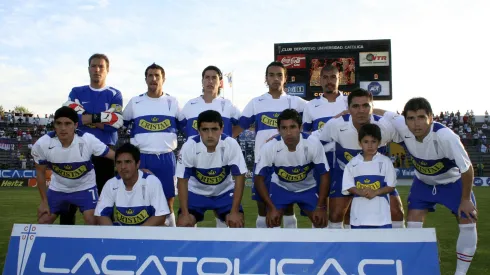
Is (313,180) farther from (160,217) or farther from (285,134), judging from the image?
(160,217)

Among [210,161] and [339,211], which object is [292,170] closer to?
[339,211]

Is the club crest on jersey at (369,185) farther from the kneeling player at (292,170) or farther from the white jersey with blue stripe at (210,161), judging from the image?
the white jersey with blue stripe at (210,161)

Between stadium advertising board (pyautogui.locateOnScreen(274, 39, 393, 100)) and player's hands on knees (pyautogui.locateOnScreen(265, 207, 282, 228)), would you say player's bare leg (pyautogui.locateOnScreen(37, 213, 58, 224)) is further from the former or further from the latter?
stadium advertising board (pyautogui.locateOnScreen(274, 39, 393, 100))

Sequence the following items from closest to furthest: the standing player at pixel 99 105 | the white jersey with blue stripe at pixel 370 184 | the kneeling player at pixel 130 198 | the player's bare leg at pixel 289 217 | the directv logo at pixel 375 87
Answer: the white jersey with blue stripe at pixel 370 184 → the kneeling player at pixel 130 198 → the player's bare leg at pixel 289 217 → the standing player at pixel 99 105 → the directv logo at pixel 375 87

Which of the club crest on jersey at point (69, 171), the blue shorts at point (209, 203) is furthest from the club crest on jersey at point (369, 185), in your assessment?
the club crest on jersey at point (69, 171)

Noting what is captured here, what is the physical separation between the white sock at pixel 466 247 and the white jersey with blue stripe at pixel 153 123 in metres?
3.65

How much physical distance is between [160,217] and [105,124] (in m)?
1.83

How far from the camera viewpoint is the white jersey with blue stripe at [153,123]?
19.2ft

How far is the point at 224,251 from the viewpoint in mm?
3266

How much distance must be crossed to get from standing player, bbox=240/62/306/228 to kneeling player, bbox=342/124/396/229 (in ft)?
4.87

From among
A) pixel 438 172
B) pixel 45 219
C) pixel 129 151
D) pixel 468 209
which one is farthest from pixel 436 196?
pixel 45 219

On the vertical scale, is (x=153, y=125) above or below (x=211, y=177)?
above

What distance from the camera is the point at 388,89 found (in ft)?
54.0

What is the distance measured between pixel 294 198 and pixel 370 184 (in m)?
1.14
